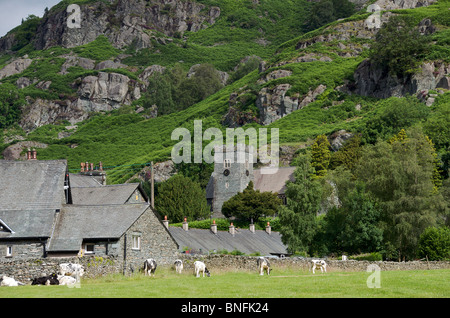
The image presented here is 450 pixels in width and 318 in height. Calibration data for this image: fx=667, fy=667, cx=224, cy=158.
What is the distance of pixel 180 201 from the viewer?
3541 inches

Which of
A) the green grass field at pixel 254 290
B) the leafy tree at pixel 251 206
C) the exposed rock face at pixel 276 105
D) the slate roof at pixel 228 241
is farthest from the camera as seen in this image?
the exposed rock face at pixel 276 105

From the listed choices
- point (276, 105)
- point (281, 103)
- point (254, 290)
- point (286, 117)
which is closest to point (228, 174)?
point (286, 117)

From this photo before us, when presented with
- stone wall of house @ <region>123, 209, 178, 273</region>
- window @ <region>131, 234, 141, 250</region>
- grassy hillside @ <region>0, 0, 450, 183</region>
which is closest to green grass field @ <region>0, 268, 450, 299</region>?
stone wall of house @ <region>123, 209, 178, 273</region>

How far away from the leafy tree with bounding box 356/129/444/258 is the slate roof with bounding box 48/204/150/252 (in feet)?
86.5

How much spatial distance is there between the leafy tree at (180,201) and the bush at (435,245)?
41.8 m

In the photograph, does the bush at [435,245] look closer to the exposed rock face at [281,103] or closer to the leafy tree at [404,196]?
the leafy tree at [404,196]

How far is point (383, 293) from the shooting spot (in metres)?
24.6

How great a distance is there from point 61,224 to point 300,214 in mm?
29330

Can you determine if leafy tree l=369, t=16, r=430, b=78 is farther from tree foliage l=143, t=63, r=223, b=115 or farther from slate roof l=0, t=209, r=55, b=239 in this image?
slate roof l=0, t=209, r=55, b=239

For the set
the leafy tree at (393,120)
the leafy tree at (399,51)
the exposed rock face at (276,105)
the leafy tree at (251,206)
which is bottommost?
the leafy tree at (251,206)

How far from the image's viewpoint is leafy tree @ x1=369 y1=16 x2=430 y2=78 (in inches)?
5002

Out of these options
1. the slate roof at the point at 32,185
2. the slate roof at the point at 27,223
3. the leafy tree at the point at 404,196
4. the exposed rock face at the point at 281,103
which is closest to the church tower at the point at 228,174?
the exposed rock face at the point at 281,103

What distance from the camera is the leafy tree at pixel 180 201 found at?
89.0 meters

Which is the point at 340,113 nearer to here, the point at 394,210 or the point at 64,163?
the point at 394,210
